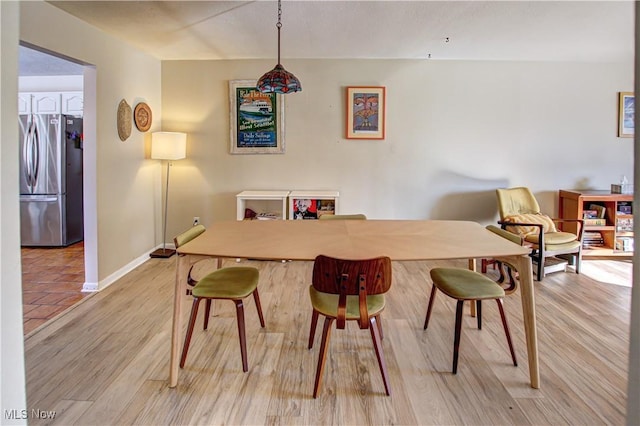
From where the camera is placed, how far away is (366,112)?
455 centimetres

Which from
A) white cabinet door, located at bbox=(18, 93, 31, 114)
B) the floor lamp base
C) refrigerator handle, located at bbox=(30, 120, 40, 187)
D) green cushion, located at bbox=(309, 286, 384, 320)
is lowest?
the floor lamp base

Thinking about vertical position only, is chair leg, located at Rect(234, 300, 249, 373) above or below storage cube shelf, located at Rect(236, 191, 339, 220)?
below

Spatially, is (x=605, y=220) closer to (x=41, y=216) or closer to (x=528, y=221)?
(x=528, y=221)

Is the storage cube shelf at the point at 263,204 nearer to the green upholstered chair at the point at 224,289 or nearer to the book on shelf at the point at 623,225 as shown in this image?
the green upholstered chair at the point at 224,289

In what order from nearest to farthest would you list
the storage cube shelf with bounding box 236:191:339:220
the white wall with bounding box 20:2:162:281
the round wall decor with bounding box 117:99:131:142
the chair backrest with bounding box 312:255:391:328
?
the chair backrest with bounding box 312:255:391:328, the white wall with bounding box 20:2:162:281, the round wall decor with bounding box 117:99:131:142, the storage cube shelf with bounding box 236:191:339:220

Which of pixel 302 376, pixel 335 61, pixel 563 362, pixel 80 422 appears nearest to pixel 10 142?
pixel 80 422

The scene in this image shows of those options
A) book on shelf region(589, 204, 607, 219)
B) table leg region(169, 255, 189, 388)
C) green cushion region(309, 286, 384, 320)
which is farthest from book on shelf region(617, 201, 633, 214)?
table leg region(169, 255, 189, 388)

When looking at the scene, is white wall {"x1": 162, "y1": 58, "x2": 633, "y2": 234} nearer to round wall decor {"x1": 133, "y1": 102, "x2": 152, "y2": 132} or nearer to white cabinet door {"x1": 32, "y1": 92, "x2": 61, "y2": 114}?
round wall decor {"x1": 133, "y1": 102, "x2": 152, "y2": 132}

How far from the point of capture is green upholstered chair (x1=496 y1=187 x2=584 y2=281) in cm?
377

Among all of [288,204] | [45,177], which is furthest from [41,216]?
[288,204]

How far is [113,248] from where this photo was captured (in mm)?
3672

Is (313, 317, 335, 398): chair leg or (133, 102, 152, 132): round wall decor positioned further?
(133, 102, 152, 132): round wall decor

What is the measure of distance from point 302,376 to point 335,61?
12.2 ft

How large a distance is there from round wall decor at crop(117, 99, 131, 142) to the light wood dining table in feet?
6.59
